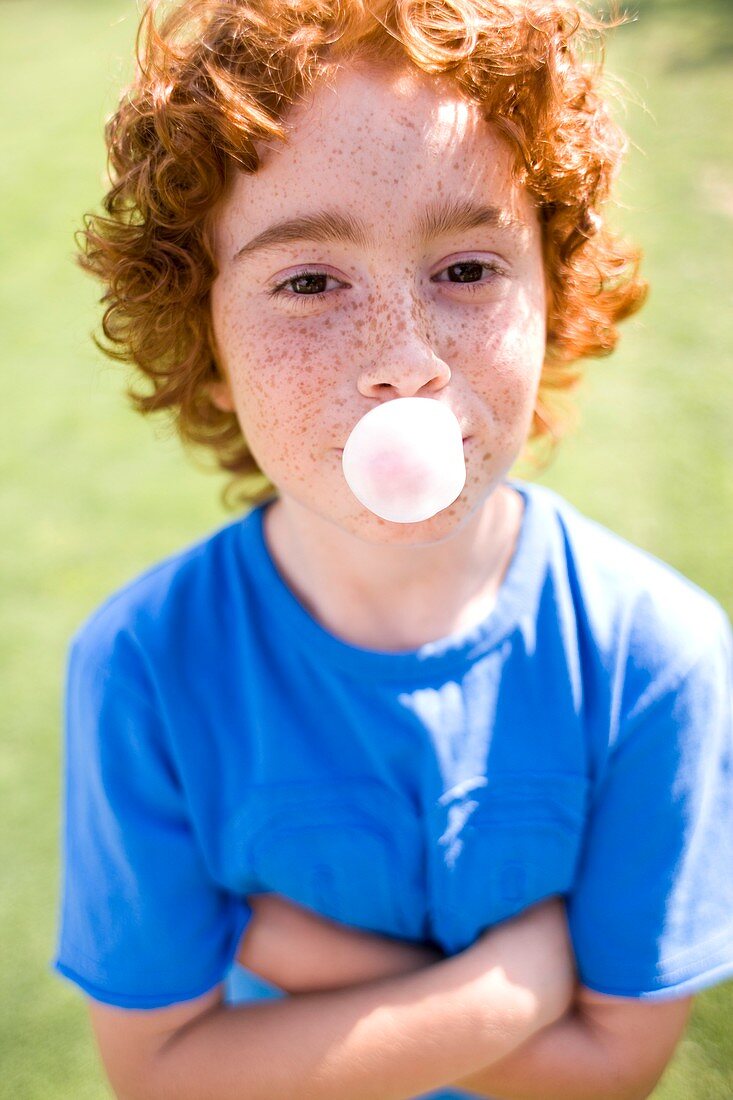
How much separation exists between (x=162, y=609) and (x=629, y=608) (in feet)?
1.74

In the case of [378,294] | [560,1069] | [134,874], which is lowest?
[560,1069]

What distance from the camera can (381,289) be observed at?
0.96 metres

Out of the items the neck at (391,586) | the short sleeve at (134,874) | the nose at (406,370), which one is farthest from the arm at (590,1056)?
the nose at (406,370)

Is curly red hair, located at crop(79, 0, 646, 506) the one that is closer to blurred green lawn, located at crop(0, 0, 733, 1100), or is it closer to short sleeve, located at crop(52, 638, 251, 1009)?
blurred green lawn, located at crop(0, 0, 733, 1100)

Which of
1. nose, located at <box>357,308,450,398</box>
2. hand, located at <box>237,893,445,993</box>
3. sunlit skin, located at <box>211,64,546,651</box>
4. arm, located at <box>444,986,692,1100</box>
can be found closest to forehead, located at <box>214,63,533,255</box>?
sunlit skin, located at <box>211,64,546,651</box>

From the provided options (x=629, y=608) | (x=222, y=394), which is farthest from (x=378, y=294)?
(x=629, y=608)

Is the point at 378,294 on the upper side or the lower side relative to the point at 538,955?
upper

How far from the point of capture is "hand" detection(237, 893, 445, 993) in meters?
1.16

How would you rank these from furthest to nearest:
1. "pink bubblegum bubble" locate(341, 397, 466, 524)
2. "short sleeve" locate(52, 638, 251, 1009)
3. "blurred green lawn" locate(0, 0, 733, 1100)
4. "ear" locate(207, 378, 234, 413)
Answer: "blurred green lawn" locate(0, 0, 733, 1100) → "ear" locate(207, 378, 234, 413) → "short sleeve" locate(52, 638, 251, 1009) → "pink bubblegum bubble" locate(341, 397, 466, 524)

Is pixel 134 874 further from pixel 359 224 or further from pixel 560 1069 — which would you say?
pixel 359 224

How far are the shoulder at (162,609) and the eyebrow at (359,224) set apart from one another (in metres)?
0.41

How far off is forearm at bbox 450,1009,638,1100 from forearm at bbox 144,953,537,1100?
3cm

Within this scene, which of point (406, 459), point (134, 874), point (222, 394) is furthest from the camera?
point (222, 394)

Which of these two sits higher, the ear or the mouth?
the ear
